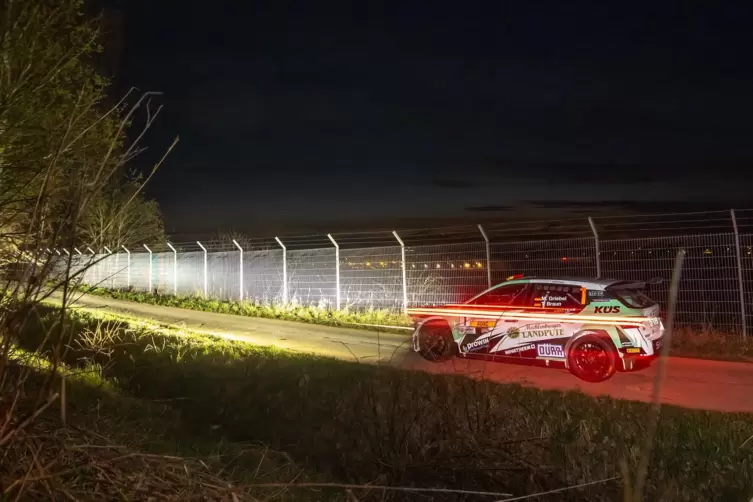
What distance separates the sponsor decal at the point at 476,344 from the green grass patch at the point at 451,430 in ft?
6.74

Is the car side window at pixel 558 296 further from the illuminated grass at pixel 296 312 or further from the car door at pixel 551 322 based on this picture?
the illuminated grass at pixel 296 312

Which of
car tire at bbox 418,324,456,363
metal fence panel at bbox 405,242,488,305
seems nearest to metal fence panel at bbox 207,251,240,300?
metal fence panel at bbox 405,242,488,305

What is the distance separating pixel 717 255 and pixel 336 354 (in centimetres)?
922

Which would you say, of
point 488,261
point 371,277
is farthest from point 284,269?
point 488,261

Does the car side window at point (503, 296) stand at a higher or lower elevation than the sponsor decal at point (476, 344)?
higher

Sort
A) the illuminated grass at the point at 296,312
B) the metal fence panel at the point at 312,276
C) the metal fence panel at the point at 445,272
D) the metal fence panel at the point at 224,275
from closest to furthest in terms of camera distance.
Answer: the metal fence panel at the point at 445,272 < the illuminated grass at the point at 296,312 < the metal fence panel at the point at 312,276 < the metal fence panel at the point at 224,275

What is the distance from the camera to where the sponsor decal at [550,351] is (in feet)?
32.8

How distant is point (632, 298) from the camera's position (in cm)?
970

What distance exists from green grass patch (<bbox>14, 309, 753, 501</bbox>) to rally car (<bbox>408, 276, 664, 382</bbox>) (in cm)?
171

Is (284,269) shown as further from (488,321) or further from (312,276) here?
(488,321)

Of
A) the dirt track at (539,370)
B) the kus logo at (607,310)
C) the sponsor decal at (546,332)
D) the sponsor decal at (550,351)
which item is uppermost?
the kus logo at (607,310)

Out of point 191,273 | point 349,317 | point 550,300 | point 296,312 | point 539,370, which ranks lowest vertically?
point 539,370

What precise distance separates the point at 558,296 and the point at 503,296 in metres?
1.04

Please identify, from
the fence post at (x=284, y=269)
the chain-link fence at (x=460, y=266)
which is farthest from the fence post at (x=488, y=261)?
the fence post at (x=284, y=269)
